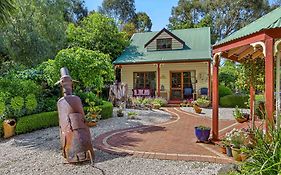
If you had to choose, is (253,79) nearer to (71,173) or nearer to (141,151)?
(141,151)

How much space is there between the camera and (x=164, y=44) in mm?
21484

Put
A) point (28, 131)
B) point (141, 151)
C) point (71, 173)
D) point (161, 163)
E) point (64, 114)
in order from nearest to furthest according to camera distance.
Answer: point (71, 173)
point (161, 163)
point (64, 114)
point (141, 151)
point (28, 131)

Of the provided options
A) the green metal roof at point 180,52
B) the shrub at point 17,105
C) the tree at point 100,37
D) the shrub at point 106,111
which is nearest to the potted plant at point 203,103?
the green metal roof at point 180,52

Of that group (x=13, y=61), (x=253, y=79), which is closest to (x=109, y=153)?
(x=253, y=79)

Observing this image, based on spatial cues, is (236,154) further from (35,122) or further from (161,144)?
(35,122)

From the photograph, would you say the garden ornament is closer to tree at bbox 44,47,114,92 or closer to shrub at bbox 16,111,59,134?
shrub at bbox 16,111,59,134

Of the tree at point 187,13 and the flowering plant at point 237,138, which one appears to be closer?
the flowering plant at point 237,138

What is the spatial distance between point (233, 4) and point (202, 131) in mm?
33558

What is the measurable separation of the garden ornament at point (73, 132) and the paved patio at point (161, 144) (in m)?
0.97

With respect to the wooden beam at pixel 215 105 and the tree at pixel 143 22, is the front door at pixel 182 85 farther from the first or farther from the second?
the tree at pixel 143 22

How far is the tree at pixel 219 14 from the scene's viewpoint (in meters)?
35.9

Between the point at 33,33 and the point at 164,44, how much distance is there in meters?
10.1

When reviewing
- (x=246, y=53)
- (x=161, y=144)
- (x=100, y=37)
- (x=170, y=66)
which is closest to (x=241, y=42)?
(x=246, y=53)

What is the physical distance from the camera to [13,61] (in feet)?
66.3
